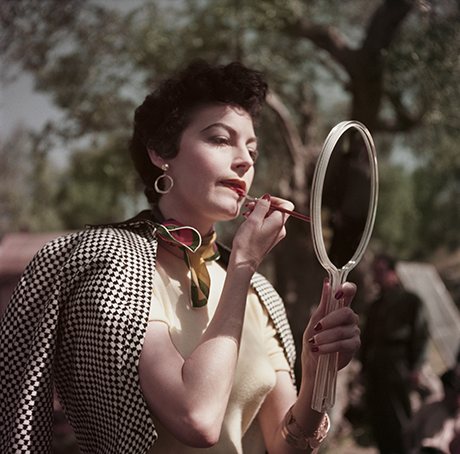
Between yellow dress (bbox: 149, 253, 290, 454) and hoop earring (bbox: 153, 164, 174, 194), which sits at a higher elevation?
hoop earring (bbox: 153, 164, 174, 194)

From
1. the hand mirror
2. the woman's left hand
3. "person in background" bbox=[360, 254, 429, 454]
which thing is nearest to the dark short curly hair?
the hand mirror

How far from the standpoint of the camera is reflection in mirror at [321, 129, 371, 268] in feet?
6.25

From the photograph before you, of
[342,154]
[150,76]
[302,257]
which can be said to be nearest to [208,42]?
[150,76]

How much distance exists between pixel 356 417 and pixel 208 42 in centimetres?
370

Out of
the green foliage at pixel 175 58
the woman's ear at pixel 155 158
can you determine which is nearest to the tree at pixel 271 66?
the green foliage at pixel 175 58

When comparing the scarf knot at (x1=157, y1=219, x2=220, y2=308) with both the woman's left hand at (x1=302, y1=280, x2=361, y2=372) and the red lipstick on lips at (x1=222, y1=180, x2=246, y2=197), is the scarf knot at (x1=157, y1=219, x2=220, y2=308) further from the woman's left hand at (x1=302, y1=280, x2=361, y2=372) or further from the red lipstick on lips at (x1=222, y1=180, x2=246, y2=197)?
the woman's left hand at (x1=302, y1=280, x2=361, y2=372)

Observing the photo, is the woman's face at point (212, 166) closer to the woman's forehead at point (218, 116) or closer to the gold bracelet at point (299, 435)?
the woman's forehead at point (218, 116)

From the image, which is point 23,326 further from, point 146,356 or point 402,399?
point 402,399

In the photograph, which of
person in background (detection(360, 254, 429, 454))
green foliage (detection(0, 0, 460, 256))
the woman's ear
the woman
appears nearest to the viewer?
the woman

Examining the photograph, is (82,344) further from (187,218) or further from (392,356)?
(392,356)

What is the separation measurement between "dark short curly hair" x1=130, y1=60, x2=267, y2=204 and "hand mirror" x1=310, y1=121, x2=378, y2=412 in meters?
0.26

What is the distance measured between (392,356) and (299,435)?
3.61m

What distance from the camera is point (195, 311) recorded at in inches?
55.2

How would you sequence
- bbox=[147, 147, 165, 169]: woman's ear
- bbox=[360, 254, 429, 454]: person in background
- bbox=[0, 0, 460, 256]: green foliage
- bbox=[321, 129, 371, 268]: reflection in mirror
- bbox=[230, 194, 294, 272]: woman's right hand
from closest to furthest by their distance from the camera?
bbox=[230, 194, 294, 272]: woman's right hand → bbox=[147, 147, 165, 169]: woman's ear → bbox=[321, 129, 371, 268]: reflection in mirror → bbox=[0, 0, 460, 256]: green foliage → bbox=[360, 254, 429, 454]: person in background
